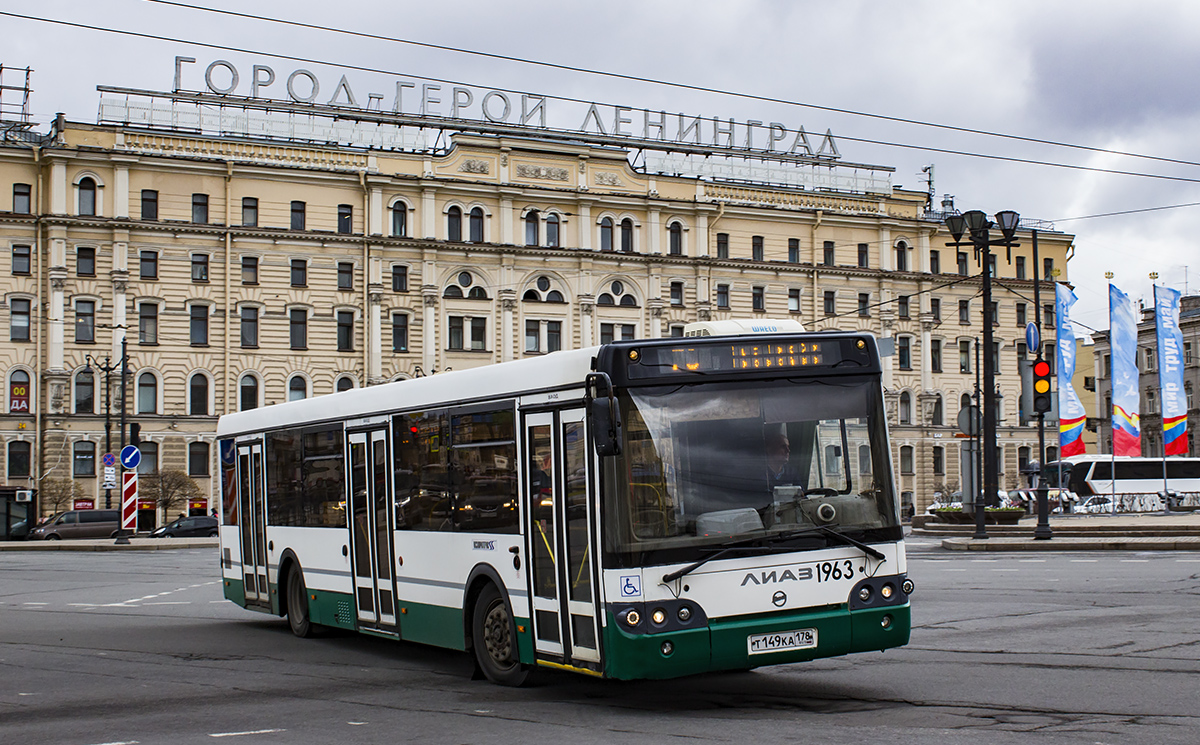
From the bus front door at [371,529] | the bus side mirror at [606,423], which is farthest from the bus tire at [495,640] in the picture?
the bus side mirror at [606,423]

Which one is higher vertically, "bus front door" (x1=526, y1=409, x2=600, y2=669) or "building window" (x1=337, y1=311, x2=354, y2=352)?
"building window" (x1=337, y1=311, x2=354, y2=352)

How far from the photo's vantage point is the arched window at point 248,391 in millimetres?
58562

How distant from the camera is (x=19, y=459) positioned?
54.1 metres

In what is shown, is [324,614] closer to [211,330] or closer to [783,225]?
[211,330]

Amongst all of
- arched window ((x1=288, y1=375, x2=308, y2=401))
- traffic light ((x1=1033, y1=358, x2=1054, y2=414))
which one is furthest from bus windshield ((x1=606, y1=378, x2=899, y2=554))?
arched window ((x1=288, y1=375, x2=308, y2=401))

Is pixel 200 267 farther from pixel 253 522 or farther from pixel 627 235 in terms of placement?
pixel 253 522

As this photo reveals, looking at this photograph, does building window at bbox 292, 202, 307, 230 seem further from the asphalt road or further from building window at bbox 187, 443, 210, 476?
the asphalt road

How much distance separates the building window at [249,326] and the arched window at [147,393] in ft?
14.2

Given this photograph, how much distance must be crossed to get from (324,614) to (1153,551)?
58.4 feet

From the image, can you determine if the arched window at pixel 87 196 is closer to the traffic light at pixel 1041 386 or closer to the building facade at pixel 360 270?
the building facade at pixel 360 270

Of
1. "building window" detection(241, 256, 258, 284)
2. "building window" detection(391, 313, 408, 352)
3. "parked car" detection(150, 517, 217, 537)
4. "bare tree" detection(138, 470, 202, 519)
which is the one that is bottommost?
"parked car" detection(150, 517, 217, 537)

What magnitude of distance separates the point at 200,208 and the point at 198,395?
8231 millimetres

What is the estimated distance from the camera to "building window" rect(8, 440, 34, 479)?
5381cm

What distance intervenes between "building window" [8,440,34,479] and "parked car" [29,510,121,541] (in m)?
4.44
